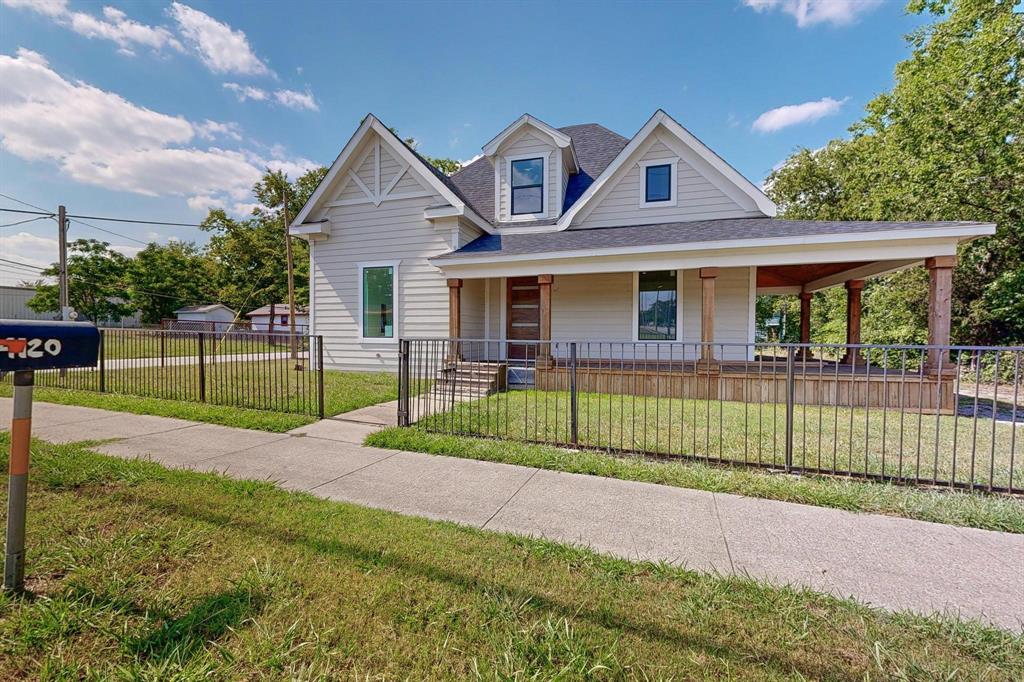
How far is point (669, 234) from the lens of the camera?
953 centimetres

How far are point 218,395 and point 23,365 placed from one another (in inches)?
257

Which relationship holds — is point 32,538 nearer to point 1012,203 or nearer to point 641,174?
point 641,174

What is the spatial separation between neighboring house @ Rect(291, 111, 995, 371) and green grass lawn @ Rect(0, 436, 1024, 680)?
23.6ft

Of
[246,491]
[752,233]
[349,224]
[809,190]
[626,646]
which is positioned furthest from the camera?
[809,190]

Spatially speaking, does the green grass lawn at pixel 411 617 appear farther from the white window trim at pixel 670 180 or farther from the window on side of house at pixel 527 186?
the window on side of house at pixel 527 186

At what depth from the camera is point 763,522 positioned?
132 inches

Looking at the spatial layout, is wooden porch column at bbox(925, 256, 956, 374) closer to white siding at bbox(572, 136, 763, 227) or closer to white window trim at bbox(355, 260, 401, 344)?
white siding at bbox(572, 136, 763, 227)

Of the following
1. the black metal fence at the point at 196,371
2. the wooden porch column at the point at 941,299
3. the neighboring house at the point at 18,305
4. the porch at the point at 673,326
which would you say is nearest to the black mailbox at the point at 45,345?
the black metal fence at the point at 196,371

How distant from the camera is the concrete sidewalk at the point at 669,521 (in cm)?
256

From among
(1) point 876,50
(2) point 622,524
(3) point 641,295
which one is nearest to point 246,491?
(2) point 622,524

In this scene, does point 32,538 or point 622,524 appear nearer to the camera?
point 32,538

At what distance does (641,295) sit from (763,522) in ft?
26.8

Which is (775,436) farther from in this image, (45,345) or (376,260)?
(376,260)

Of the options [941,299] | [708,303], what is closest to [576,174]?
[708,303]
